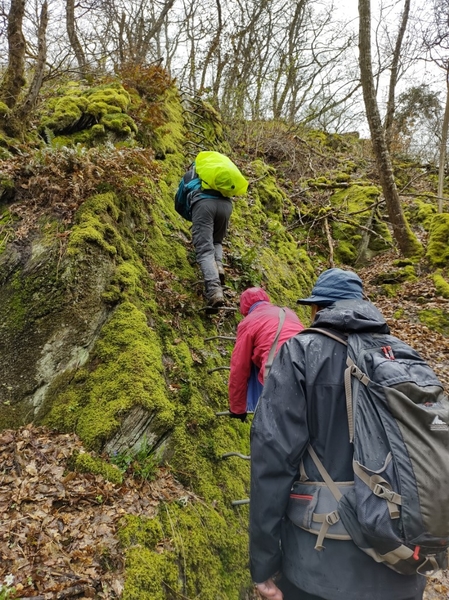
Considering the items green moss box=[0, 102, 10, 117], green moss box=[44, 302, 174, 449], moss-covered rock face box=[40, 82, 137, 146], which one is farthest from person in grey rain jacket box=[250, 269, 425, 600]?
green moss box=[0, 102, 10, 117]

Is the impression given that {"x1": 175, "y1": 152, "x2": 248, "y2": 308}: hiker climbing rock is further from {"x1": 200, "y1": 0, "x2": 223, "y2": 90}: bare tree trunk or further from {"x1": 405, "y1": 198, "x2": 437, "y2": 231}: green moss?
{"x1": 200, "y1": 0, "x2": 223, "y2": 90}: bare tree trunk

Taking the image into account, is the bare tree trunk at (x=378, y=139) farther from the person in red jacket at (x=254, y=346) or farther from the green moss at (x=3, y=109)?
the green moss at (x=3, y=109)

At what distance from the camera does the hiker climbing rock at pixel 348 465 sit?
168cm

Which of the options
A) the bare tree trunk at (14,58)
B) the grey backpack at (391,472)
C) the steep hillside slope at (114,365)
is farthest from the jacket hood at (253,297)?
the bare tree trunk at (14,58)

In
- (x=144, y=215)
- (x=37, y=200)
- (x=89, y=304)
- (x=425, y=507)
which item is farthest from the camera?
(x=144, y=215)

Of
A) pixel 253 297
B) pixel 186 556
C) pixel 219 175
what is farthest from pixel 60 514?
pixel 219 175

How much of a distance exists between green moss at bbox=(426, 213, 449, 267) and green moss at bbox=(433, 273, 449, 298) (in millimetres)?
831

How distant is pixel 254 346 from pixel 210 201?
263cm

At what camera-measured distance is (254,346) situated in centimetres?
352

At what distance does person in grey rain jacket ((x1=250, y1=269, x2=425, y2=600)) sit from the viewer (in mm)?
1920

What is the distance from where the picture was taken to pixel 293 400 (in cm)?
205

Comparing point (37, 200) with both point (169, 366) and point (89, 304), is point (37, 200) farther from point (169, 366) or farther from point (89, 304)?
point (169, 366)

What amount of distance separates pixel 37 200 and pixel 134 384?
9.58ft

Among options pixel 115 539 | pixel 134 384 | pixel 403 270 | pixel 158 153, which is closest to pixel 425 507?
pixel 115 539
